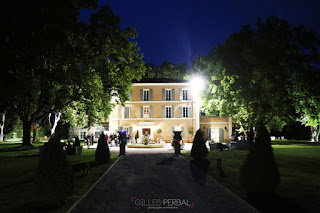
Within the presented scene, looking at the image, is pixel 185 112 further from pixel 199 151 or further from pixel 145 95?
pixel 199 151

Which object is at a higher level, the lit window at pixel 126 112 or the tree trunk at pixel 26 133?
the lit window at pixel 126 112

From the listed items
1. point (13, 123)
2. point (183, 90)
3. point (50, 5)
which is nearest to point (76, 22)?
point (50, 5)

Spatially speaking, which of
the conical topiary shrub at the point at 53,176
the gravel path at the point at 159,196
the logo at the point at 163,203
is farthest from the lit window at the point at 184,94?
the conical topiary shrub at the point at 53,176

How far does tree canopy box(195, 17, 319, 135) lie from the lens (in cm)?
2620

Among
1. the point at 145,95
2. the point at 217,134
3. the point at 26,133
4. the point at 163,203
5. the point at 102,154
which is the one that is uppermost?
the point at 145,95

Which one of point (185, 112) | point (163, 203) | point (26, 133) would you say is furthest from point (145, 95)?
point (163, 203)

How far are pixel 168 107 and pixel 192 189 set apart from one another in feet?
96.7

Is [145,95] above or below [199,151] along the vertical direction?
A: above

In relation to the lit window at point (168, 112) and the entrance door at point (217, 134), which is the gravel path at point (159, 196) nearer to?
the lit window at point (168, 112)

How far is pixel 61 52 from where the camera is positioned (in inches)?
614

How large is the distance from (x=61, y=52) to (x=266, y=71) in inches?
811

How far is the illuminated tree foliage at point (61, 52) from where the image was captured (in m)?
11.0

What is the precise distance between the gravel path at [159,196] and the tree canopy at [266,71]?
1942 cm

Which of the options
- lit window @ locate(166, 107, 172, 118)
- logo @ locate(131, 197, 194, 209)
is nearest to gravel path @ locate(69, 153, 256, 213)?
logo @ locate(131, 197, 194, 209)
